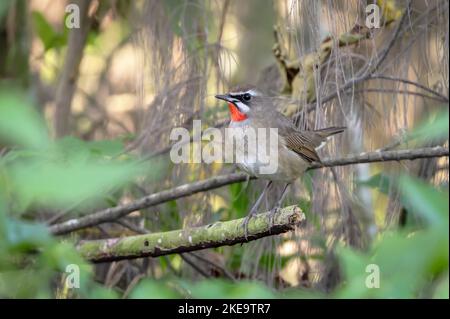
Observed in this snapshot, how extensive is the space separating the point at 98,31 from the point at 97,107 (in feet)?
2.88

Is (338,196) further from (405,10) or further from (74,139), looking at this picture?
(74,139)

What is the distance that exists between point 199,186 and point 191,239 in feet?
2.08

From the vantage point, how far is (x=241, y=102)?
4.84 metres

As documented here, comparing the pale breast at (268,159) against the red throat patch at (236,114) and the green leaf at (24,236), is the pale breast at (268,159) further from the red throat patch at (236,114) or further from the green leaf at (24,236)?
the green leaf at (24,236)

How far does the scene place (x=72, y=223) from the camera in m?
5.01

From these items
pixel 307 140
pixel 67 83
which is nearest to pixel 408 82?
pixel 307 140

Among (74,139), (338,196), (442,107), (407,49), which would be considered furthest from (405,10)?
(74,139)

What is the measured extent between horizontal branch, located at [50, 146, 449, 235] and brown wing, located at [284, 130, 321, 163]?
0.25 feet

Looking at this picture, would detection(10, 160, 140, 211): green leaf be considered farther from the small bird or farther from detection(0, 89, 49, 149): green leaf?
the small bird

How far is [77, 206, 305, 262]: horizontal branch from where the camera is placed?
12.0 ft

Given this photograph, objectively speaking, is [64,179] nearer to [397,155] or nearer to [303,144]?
[397,155]

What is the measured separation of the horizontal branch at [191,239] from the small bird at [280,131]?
622mm
